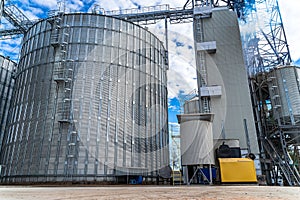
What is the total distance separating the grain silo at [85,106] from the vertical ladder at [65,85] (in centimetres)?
6

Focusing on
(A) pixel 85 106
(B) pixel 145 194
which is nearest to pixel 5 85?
(A) pixel 85 106

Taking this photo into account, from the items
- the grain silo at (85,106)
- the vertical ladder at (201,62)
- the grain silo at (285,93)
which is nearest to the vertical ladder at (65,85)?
the grain silo at (85,106)

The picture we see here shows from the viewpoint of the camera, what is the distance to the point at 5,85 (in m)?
25.7

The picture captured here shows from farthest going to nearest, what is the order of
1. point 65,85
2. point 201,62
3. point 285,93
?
point 201,62, point 285,93, point 65,85

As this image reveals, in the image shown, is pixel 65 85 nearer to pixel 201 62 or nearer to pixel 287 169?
pixel 201 62

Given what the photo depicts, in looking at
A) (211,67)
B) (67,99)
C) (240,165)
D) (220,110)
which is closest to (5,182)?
(67,99)

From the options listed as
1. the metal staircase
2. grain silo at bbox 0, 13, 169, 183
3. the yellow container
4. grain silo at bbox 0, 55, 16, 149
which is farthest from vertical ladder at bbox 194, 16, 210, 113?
grain silo at bbox 0, 55, 16, 149

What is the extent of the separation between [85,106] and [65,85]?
2.35 metres

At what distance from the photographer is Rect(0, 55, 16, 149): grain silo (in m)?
24.9

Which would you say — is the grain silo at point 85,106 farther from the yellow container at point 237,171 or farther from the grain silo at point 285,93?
the grain silo at point 285,93

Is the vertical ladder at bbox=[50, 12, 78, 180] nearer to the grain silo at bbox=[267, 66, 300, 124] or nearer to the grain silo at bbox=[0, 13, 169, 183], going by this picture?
the grain silo at bbox=[0, 13, 169, 183]

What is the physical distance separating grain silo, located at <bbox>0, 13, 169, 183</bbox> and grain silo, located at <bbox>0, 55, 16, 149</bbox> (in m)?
6.37

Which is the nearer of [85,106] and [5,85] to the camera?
[85,106]

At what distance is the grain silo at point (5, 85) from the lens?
2485 centimetres
